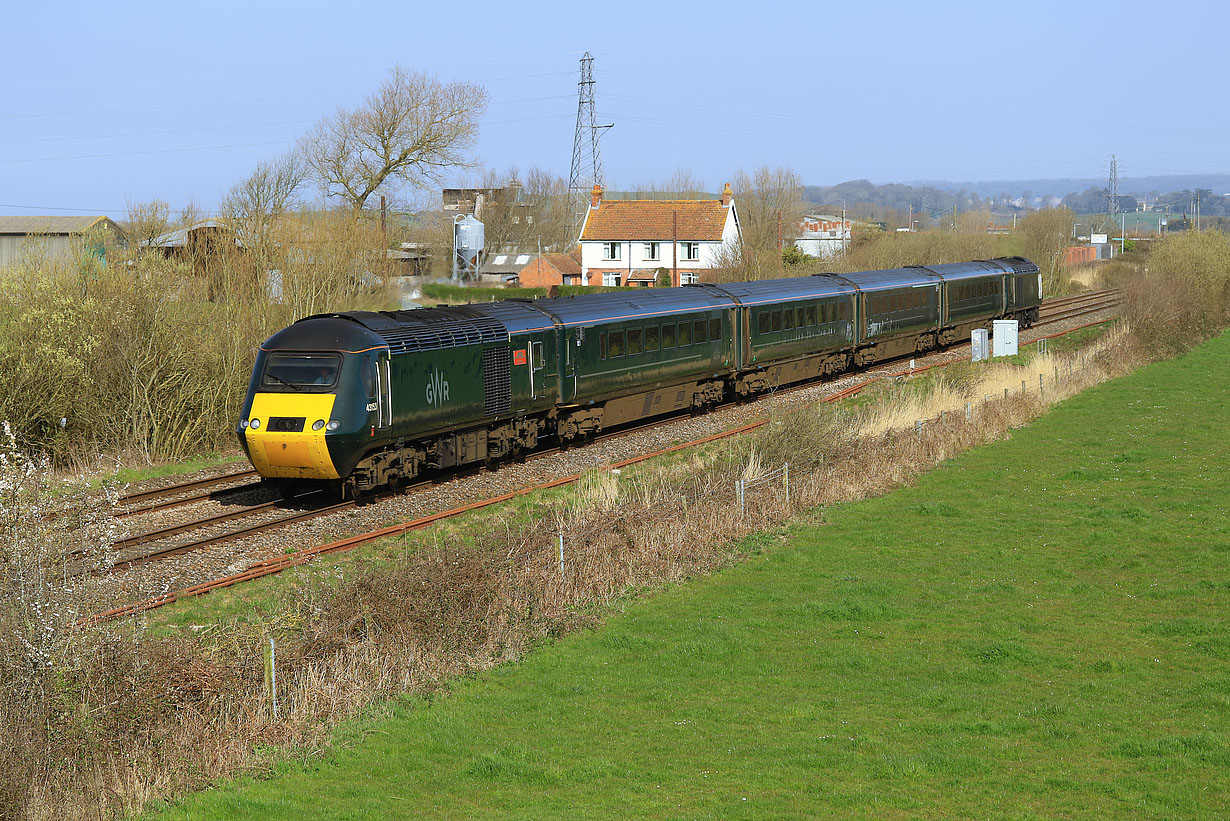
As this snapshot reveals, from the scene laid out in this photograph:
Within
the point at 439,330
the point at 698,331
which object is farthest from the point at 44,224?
the point at 439,330

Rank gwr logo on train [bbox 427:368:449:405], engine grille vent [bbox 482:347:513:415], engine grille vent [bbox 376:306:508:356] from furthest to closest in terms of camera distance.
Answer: engine grille vent [bbox 482:347:513:415] < gwr logo on train [bbox 427:368:449:405] < engine grille vent [bbox 376:306:508:356]

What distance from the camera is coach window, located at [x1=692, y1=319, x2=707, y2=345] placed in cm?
3050

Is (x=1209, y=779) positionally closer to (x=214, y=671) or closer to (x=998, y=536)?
(x=214, y=671)

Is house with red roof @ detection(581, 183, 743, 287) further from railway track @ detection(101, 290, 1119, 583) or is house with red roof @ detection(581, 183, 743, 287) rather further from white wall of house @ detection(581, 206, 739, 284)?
railway track @ detection(101, 290, 1119, 583)

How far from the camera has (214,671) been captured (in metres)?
11.8

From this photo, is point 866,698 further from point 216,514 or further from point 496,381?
point 496,381

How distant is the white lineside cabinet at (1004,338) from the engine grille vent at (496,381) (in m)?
24.4

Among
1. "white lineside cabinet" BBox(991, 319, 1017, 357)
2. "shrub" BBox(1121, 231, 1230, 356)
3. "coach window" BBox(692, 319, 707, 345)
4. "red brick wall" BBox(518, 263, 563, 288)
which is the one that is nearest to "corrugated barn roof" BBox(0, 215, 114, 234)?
"red brick wall" BBox(518, 263, 563, 288)

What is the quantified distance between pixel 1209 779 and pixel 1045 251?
259 ft

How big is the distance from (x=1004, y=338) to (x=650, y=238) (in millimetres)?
43637

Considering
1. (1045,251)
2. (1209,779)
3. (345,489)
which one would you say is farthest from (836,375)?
(1045,251)

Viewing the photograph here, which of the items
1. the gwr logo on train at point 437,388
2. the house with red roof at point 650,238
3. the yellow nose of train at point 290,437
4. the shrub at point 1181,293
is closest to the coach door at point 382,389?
the yellow nose of train at point 290,437

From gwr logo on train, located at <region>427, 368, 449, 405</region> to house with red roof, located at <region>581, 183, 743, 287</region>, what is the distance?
5984 centimetres

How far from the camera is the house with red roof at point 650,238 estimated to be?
82.3m
